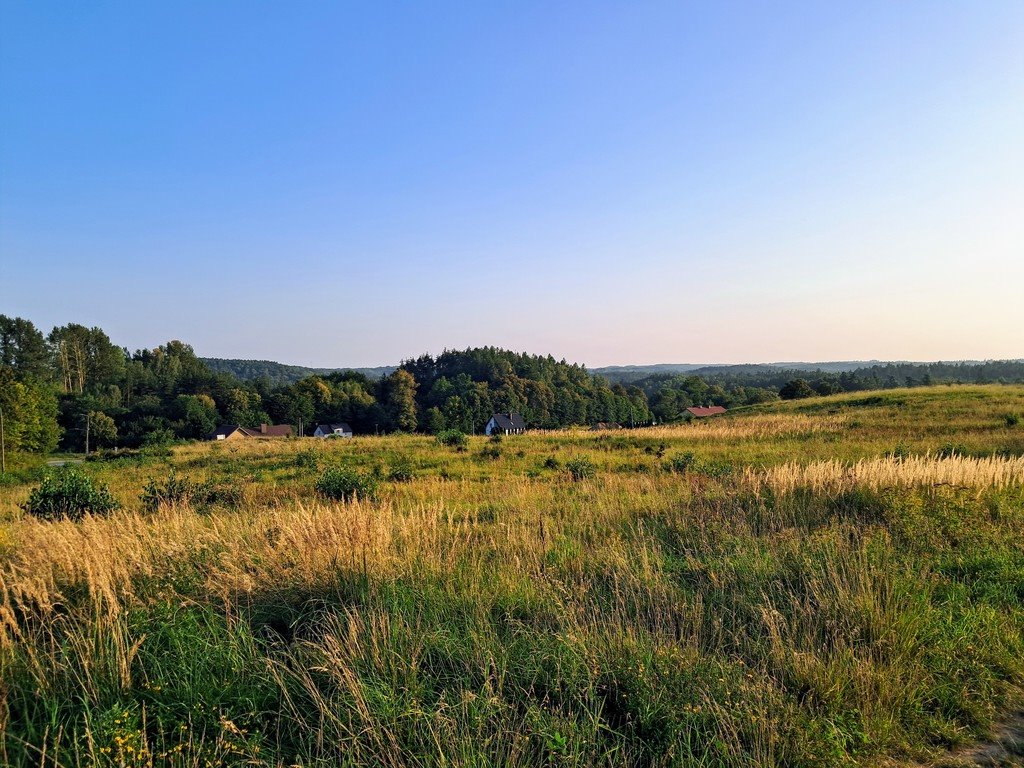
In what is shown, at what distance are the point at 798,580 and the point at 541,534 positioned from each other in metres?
3.28

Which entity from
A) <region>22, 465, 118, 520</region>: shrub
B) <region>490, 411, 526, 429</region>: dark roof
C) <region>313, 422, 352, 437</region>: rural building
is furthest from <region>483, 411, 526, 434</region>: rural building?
<region>22, 465, 118, 520</region>: shrub

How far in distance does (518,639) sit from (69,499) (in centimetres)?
958

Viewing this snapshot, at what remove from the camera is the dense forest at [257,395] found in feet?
223

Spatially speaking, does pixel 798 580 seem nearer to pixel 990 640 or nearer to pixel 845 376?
pixel 990 640

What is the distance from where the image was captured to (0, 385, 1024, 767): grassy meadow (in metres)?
2.82

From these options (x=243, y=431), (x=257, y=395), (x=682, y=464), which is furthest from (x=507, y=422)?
(x=682, y=464)

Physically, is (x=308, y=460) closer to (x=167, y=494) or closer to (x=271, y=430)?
(x=167, y=494)

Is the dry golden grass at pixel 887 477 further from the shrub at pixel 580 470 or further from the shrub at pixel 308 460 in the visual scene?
the shrub at pixel 308 460

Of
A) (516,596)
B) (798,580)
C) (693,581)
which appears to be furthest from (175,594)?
(798,580)

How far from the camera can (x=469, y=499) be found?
10.8 metres

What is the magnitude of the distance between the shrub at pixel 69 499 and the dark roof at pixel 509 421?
72417 mm

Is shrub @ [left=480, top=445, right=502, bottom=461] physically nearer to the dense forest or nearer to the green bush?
the green bush

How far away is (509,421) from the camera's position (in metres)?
84.2

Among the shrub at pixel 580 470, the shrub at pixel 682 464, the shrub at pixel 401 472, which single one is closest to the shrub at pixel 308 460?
the shrub at pixel 401 472
